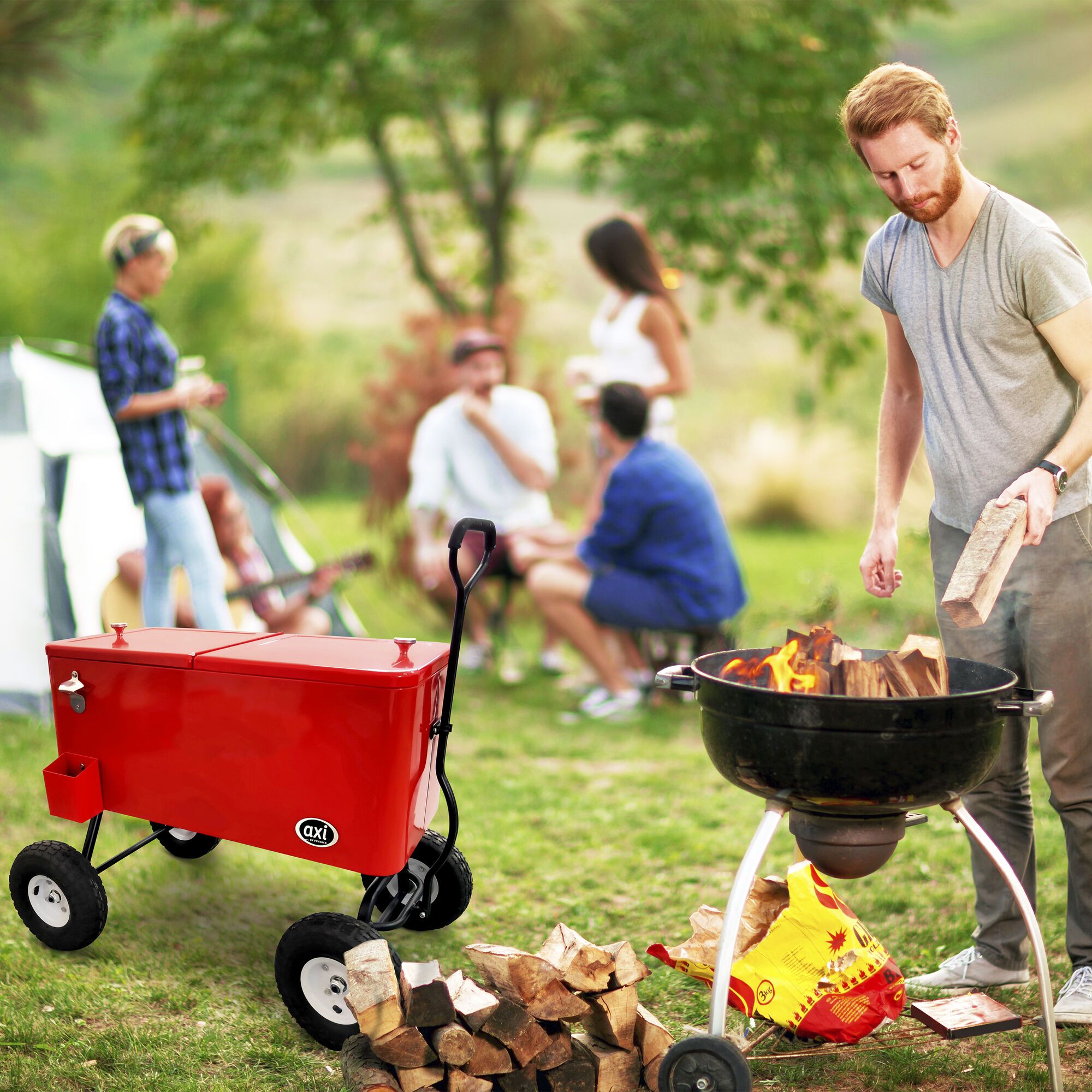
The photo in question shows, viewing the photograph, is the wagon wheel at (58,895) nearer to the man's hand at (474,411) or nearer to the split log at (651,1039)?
the split log at (651,1039)

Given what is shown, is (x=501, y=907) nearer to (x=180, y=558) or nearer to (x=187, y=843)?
(x=187, y=843)

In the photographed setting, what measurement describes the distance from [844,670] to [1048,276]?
2.59ft

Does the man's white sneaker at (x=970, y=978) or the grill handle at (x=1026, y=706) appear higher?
the grill handle at (x=1026, y=706)

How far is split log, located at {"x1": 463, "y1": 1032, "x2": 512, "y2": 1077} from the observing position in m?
2.01

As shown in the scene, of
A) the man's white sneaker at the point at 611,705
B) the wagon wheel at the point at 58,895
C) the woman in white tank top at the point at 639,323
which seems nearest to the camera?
the wagon wheel at the point at 58,895

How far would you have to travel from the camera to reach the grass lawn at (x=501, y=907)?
2.17 meters

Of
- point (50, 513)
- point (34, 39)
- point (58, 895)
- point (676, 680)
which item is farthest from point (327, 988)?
point (34, 39)

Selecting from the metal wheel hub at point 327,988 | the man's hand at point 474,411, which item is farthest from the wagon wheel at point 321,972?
the man's hand at point 474,411

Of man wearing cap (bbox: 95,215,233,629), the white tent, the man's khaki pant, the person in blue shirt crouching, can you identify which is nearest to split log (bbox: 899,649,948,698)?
the man's khaki pant

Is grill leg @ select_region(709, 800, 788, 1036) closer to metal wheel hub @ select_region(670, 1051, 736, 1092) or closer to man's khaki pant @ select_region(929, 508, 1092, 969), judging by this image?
metal wheel hub @ select_region(670, 1051, 736, 1092)

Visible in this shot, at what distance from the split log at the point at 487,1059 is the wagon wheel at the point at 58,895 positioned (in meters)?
0.99

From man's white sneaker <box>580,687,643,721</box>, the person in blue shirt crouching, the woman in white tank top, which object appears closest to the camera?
the person in blue shirt crouching

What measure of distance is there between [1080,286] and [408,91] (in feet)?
18.9

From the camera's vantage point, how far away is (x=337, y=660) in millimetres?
2285
